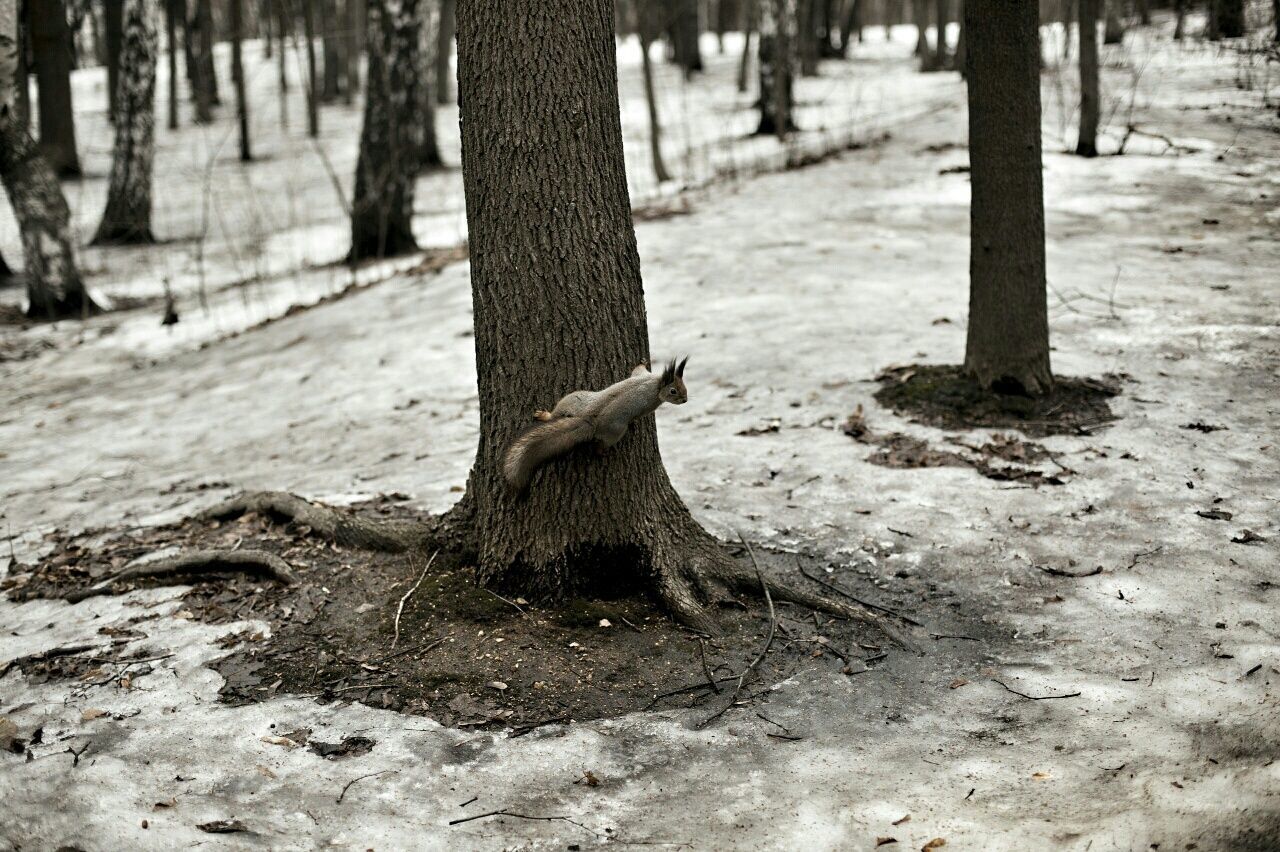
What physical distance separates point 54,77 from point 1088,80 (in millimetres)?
16177

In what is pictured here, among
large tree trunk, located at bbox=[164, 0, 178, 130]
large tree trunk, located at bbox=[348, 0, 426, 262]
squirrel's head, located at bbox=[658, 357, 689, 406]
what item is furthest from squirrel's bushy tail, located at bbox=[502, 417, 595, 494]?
large tree trunk, located at bbox=[164, 0, 178, 130]

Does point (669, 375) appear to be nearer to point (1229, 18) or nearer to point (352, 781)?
point (352, 781)

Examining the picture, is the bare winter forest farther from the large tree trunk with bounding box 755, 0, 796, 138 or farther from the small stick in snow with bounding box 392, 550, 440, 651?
the large tree trunk with bounding box 755, 0, 796, 138

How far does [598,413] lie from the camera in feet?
12.1

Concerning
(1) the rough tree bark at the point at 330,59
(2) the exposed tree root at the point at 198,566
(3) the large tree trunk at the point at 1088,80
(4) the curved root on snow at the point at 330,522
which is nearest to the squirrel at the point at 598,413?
(4) the curved root on snow at the point at 330,522

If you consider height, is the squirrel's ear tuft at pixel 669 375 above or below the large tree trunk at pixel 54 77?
below

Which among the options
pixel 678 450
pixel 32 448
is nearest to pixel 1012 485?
pixel 678 450

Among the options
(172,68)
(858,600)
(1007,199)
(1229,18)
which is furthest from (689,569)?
(172,68)

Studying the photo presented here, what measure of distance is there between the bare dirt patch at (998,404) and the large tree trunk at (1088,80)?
20.3 feet

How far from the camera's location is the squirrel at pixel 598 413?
12.0 feet

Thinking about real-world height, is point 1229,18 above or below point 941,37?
below

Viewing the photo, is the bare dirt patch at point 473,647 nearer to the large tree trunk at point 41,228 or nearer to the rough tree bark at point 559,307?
the rough tree bark at point 559,307

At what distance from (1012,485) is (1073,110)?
9788 mm

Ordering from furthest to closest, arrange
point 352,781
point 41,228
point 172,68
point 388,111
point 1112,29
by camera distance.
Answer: point 172,68 → point 1112,29 → point 388,111 → point 41,228 → point 352,781
